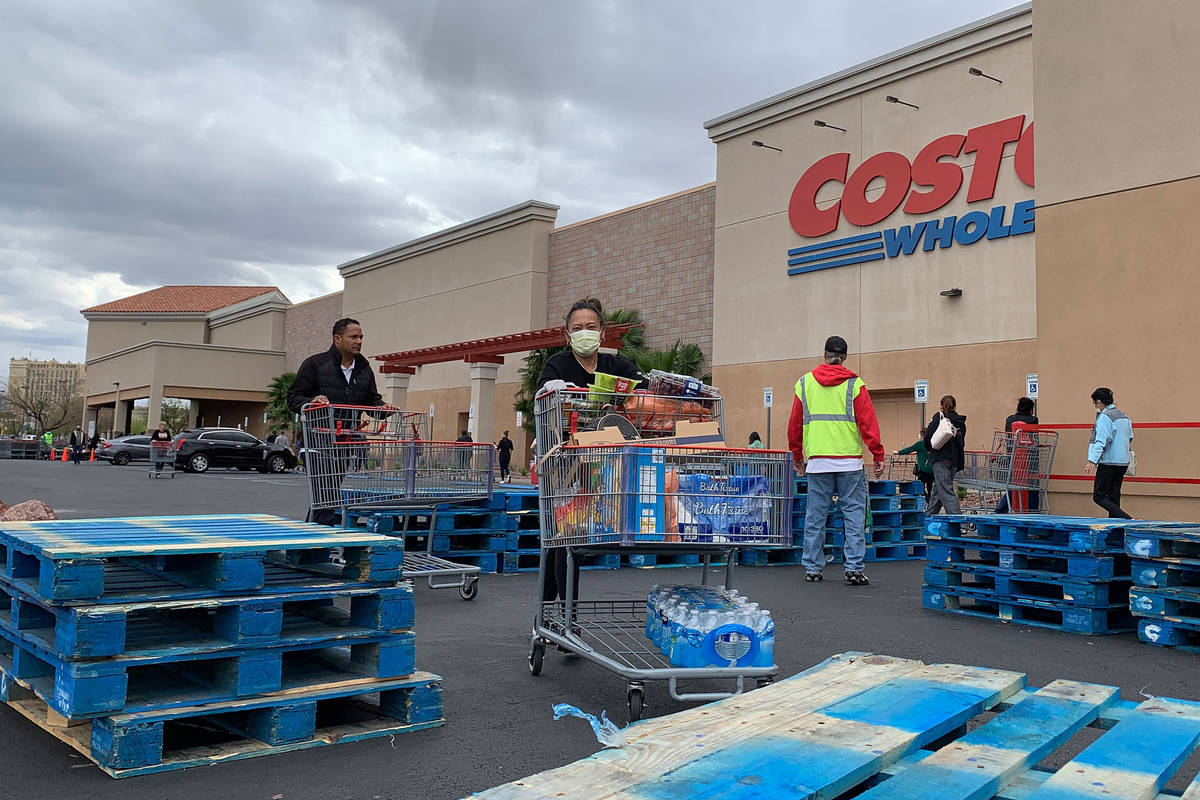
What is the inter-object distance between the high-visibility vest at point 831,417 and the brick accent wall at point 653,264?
19768 millimetres

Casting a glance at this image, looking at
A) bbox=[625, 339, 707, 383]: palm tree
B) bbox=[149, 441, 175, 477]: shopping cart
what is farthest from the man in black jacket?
bbox=[149, 441, 175, 477]: shopping cart

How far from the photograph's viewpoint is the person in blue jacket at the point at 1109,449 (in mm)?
9156

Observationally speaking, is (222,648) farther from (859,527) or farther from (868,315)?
(868,315)

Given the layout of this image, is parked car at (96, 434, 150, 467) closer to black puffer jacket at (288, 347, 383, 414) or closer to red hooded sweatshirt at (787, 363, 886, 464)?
black puffer jacket at (288, 347, 383, 414)

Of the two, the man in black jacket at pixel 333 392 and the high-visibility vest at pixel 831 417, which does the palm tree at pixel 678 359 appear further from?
the man in black jacket at pixel 333 392

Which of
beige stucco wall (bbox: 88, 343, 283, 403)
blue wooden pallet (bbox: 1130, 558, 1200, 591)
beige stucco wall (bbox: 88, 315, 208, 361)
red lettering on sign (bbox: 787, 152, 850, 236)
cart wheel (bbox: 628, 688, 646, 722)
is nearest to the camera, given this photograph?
cart wheel (bbox: 628, 688, 646, 722)

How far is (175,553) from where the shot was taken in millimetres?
3188

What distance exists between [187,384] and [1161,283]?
5424 centimetres

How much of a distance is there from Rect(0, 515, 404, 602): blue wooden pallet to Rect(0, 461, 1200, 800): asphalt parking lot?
0.62 meters

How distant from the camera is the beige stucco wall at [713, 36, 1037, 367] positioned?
20266 mm

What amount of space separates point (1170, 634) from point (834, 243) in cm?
1904

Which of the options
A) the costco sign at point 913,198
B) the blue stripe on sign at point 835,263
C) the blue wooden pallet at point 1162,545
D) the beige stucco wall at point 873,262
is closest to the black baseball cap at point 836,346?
the blue wooden pallet at point 1162,545

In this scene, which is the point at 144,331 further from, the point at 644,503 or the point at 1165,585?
the point at 1165,585

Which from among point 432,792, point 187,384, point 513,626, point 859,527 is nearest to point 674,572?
point 859,527
